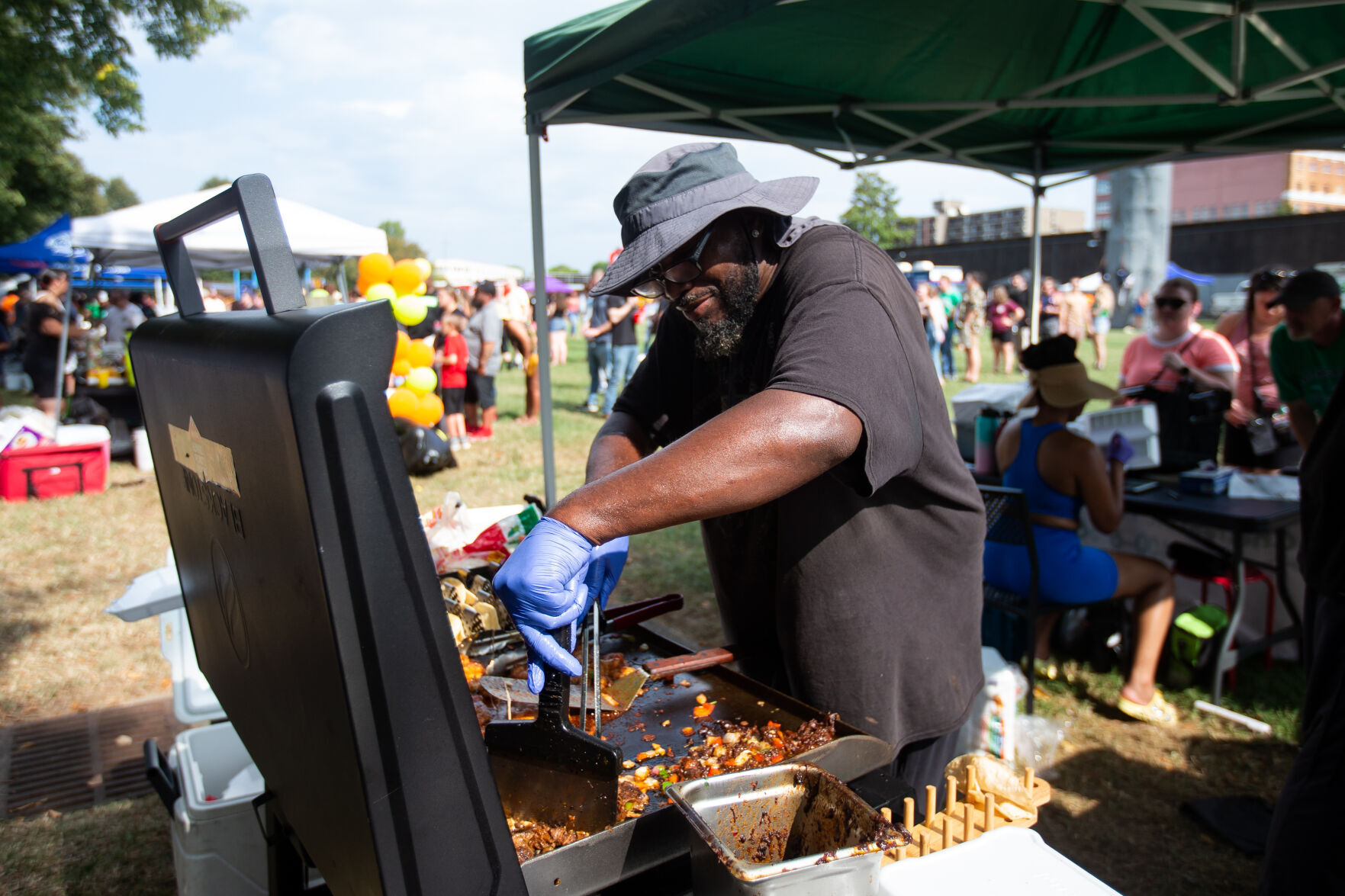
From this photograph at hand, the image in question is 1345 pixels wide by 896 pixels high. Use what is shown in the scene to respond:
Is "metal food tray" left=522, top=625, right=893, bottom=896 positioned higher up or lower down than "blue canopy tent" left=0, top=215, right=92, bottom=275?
lower down

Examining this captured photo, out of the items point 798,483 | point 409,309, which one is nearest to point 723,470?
point 798,483

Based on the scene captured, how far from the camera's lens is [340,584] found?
2.45 feet

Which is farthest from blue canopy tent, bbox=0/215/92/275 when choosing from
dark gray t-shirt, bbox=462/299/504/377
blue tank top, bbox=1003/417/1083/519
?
blue tank top, bbox=1003/417/1083/519

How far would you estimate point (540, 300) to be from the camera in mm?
4023

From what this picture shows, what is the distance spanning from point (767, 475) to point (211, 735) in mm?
2054

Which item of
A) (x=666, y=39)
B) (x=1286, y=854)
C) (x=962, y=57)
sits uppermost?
(x=962, y=57)

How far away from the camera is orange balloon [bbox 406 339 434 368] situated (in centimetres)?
850

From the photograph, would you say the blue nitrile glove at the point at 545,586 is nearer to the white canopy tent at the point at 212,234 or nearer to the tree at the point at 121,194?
the white canopy tent at the point at 212,234

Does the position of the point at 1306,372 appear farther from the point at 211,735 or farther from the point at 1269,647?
the point at 211,735

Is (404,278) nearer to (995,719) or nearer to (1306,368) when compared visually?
(995,719)

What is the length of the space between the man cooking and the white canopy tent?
8.07m

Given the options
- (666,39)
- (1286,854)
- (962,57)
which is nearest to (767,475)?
(1286,854)

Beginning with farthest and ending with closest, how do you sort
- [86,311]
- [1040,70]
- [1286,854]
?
[86,311] → [1040,70] → [1286,854]

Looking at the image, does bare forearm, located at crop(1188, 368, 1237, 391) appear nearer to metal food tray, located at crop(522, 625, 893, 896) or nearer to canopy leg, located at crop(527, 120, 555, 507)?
canopy leg, located at crop(527, 120, 555, 507)
